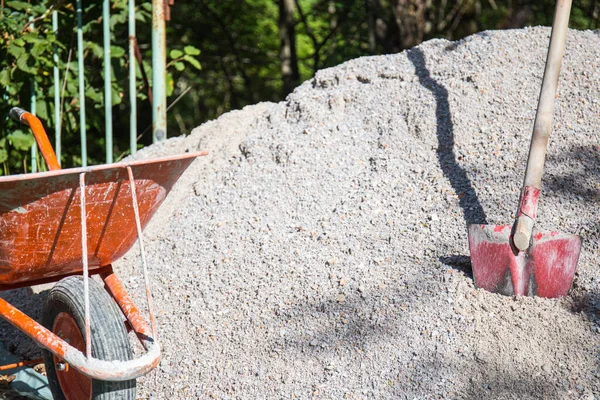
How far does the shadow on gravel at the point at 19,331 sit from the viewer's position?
9.65 feet

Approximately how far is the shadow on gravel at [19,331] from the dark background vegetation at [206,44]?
4.06 ft

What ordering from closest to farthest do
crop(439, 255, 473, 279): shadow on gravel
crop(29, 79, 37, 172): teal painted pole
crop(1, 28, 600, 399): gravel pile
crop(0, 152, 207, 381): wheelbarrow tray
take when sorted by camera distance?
crop(0, 152, 207, 381): wheelbarrow tray
crop(1, 28, 600, 399): gravel pile
crop(439, 255, 473, 279): shadow on gravel
crop(29, 79, 37, 172): teal painted pole

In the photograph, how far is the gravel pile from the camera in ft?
7.52

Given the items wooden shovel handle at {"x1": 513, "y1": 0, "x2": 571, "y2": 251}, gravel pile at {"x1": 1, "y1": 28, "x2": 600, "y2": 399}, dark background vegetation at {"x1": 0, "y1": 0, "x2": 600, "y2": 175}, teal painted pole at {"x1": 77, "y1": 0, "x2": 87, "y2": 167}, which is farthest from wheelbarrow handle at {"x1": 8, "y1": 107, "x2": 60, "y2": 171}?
wooden shovel handle at {"x1": 513, "y1": 0, "x2": 571, "y2": 251}

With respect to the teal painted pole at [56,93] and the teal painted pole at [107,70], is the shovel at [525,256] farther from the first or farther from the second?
the teal painted pole at [56,93]

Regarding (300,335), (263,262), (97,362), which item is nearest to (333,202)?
(263,262)

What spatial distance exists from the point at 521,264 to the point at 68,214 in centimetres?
163

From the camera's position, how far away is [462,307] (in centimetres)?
239

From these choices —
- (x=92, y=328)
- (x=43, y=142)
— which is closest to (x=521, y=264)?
(x=92, y=328)

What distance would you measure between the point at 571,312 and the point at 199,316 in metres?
1.46

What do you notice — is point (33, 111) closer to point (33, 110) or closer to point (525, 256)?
point (33, 110)

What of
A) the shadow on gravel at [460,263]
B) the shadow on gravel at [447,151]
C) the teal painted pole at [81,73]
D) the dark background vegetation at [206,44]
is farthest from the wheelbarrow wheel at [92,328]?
the dark background vegetation at [206,44]

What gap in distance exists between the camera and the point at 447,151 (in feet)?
10.0

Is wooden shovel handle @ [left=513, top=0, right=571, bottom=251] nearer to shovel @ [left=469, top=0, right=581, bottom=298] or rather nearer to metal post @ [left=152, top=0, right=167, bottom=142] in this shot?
shovel @ [left=469, top=0, right=581, bottom=298]
